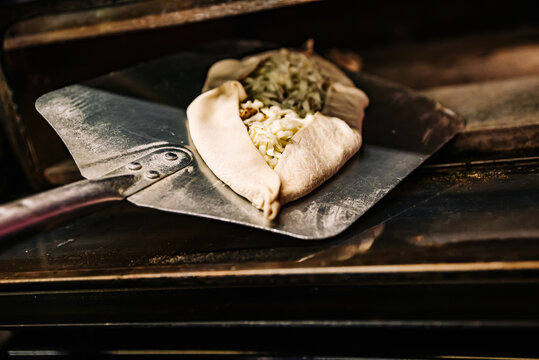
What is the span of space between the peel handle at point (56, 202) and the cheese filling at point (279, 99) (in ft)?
1.46

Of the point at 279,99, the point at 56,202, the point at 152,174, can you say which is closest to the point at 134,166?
the point at 152,174

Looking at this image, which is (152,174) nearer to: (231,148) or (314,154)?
(231,148)

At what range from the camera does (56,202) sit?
38.5 inches

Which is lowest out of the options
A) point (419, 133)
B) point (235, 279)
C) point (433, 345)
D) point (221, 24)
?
point (433, 345)

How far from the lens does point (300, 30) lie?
3561mm

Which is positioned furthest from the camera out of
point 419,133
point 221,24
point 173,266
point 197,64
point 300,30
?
point 300,30

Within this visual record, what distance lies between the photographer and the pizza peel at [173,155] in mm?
1052

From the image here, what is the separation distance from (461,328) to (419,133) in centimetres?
86

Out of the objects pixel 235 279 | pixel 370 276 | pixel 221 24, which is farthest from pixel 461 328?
pixel 221 24

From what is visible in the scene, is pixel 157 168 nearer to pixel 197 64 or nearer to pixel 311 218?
pixel 311 218

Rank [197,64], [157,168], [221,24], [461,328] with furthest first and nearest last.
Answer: [221,24] < [197,64] < [157,168] < [461,328]

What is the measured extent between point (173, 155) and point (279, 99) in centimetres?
50

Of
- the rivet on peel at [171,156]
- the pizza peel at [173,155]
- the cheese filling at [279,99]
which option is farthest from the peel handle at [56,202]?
the cheese filling at [279,99]

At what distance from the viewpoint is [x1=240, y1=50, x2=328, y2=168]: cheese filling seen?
127cm
